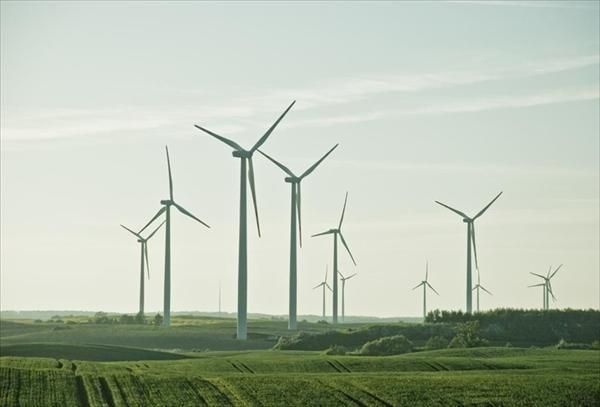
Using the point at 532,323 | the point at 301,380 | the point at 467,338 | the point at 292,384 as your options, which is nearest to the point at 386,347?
the point at 467,338

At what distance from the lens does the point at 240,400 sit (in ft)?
227

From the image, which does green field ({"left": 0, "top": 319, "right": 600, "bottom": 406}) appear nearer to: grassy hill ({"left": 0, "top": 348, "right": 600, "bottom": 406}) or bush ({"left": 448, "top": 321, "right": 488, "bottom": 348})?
grassy hill ({"left": 0, "top": 348, "right": 600, "bottom": 406})

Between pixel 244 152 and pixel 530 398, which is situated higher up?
pixel 244 152

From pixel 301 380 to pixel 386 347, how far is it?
47.5m

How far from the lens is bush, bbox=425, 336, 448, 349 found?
440ft

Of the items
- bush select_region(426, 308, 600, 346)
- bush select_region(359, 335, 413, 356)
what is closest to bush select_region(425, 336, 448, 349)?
bush select_region(359, 335, 413, 356)

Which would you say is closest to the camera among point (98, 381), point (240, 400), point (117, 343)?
point (240, 400)

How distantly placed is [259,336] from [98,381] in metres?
80.4

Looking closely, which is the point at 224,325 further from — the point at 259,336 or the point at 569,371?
the point at 569,371

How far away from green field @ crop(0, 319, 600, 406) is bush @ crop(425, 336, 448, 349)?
61.3ft

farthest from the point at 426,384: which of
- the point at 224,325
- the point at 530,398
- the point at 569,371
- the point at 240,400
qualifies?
the point at 224,325

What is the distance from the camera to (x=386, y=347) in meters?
125

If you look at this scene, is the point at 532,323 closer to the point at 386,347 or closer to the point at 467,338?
the point at 467,338

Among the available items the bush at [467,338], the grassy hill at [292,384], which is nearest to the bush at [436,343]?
the bush at [467,338]
